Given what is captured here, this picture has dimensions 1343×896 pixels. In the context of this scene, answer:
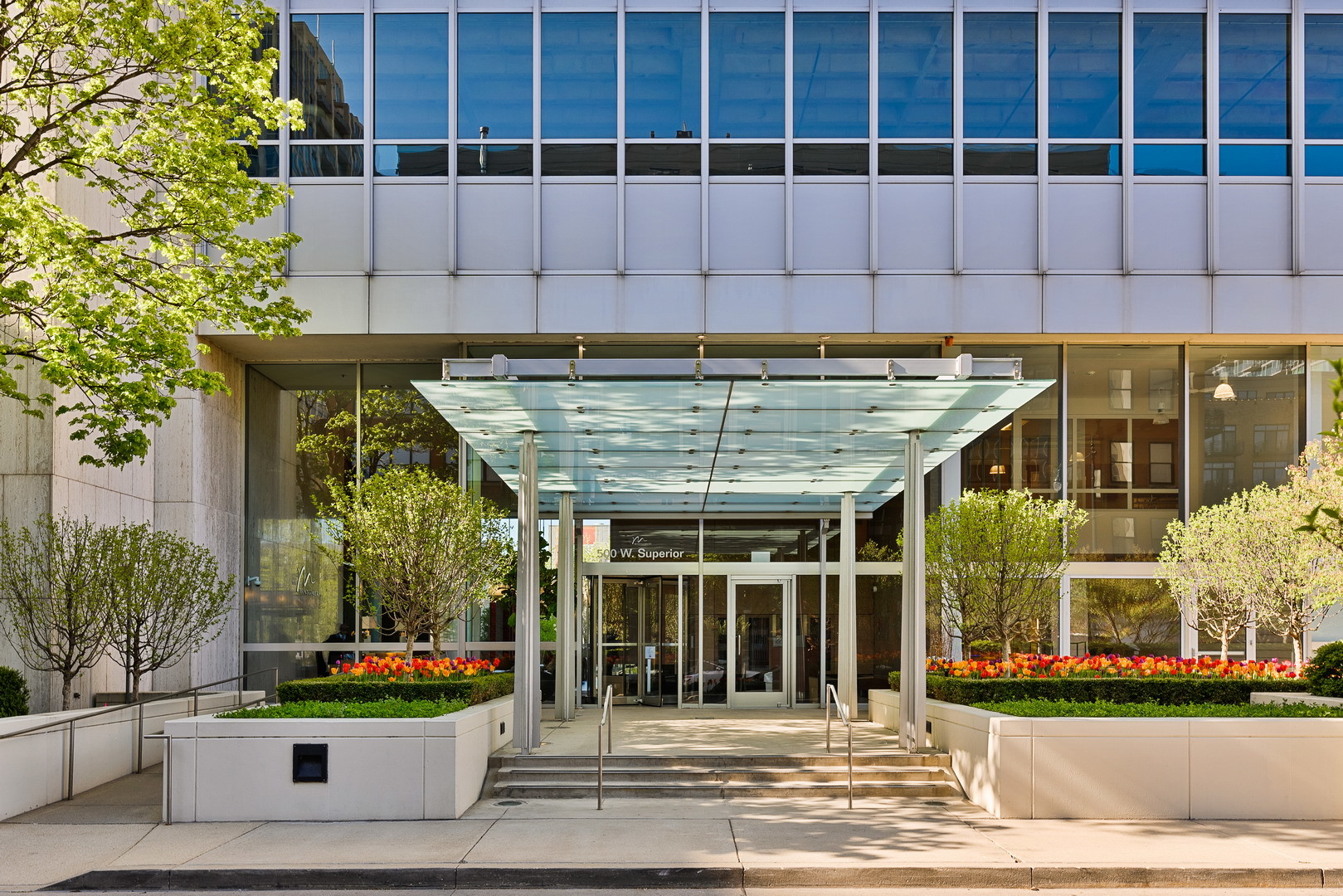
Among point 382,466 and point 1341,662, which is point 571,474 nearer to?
point 382,466

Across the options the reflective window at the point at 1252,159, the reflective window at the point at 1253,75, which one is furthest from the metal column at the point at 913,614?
the reflective window at the point at 1253,75

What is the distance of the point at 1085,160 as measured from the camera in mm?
20594

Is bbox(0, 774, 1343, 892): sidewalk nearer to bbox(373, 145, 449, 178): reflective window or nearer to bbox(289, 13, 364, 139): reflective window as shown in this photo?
bbox(373, 145, 449, 178): reflective window

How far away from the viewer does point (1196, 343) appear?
69.4ft

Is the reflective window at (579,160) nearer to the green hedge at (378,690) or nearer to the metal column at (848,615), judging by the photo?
the metal column at (848,615)

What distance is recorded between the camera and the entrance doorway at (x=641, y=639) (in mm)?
23031

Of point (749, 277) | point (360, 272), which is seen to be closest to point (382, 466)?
point (360, 272)

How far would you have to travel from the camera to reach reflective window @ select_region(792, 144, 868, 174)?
67.5 feet

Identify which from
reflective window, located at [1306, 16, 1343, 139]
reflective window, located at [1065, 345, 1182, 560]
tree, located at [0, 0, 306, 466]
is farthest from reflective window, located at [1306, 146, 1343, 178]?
tree, located at [0, 0, 306, 466]

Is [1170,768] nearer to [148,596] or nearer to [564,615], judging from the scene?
[564,615]

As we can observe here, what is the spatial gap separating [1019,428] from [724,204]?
6.40 meters

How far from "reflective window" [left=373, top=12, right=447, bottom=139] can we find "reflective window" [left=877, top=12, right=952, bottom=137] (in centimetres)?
739

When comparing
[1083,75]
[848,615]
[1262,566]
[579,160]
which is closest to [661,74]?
[579,160]

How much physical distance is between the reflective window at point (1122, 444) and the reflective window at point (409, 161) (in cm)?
1121
